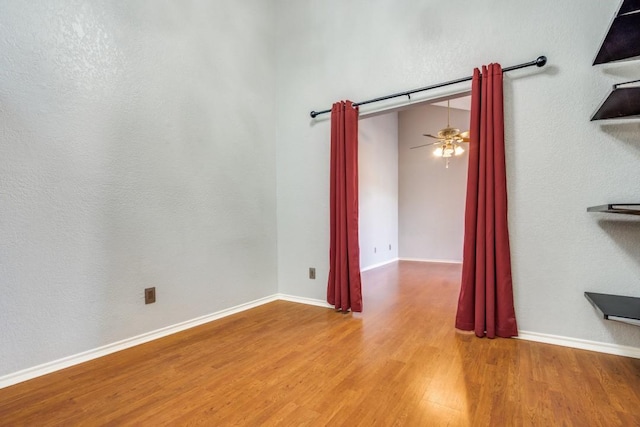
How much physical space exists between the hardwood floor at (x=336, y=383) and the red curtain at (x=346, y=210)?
44 cm

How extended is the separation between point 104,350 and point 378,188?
4786mm

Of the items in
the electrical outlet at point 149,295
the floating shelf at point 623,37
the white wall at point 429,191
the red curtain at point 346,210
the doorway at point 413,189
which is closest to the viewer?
the floating shelf at point 623,37

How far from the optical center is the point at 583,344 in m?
2.07

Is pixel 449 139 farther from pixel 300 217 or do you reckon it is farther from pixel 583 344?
pixel 583 344

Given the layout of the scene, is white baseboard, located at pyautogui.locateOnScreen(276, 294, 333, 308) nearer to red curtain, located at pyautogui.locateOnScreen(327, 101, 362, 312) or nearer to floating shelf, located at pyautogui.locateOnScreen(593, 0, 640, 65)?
red curtain, located at pyautogui.locateOnScreen(327, 101, 362, 312)

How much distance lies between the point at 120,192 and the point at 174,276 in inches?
30.3

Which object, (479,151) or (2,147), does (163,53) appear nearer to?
(2,147)

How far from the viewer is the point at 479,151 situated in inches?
91.5

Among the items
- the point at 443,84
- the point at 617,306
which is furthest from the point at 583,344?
the point at 443,84

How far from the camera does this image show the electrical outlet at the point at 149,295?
2.31m

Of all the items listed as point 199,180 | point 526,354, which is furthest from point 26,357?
point 526,354

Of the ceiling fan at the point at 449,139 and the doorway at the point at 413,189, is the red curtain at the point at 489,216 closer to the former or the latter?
the ceiling fan at the point at 449,139

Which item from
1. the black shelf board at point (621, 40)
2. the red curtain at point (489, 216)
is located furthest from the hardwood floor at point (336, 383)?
the black shelf board at point (621, 40)

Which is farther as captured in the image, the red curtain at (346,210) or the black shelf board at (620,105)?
the red curtain at (346,210)
